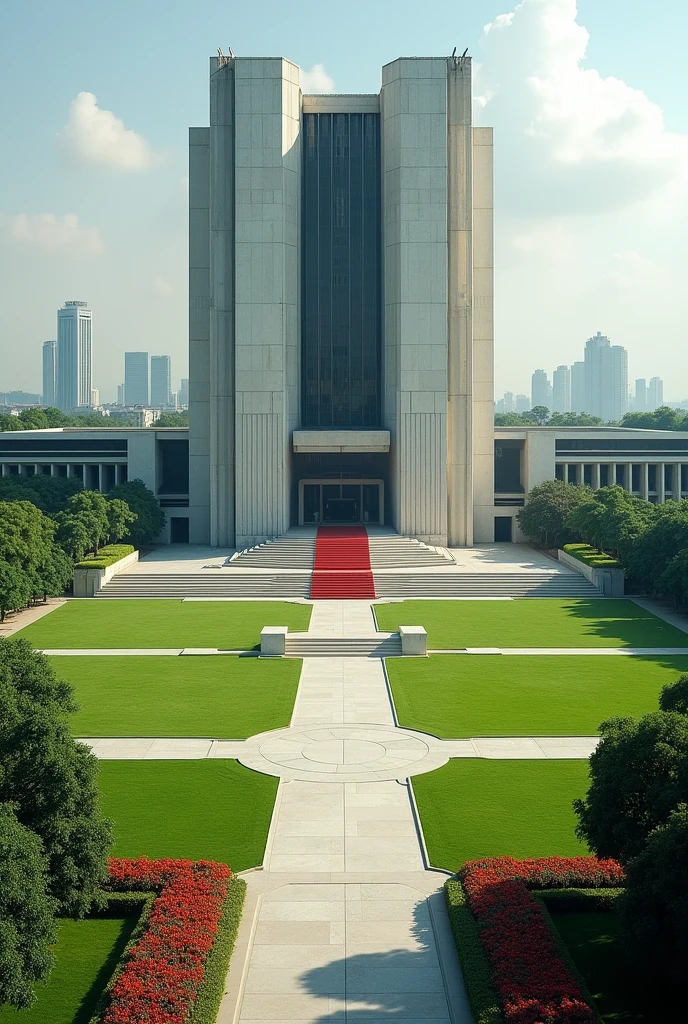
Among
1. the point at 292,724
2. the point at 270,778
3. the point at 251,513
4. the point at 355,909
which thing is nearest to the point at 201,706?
the point at 292,724

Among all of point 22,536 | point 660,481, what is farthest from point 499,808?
point 660,481

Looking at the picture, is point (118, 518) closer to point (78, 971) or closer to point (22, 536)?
point (22, 536)

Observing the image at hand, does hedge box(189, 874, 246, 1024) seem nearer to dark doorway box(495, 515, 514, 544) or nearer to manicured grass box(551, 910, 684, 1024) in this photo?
manicured grass box(551, 910, 684, 1024)

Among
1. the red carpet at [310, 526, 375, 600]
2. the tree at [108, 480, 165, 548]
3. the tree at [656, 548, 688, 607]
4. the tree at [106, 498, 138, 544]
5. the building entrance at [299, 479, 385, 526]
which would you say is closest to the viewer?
the tree at [656, 548, 688, 607]

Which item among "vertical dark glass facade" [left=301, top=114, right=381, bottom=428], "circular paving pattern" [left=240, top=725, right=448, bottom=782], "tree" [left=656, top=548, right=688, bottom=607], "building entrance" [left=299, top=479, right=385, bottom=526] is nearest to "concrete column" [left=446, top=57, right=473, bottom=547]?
"vertical dark glass facade" [left=301, top=114, right=381, bottom=428]

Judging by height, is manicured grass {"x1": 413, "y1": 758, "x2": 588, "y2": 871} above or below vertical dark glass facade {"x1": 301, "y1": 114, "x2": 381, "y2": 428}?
below

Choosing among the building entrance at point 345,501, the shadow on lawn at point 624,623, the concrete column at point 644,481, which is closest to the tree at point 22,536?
the shadow on lawn at point 624,623

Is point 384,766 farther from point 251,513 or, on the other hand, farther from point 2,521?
point 251,513
